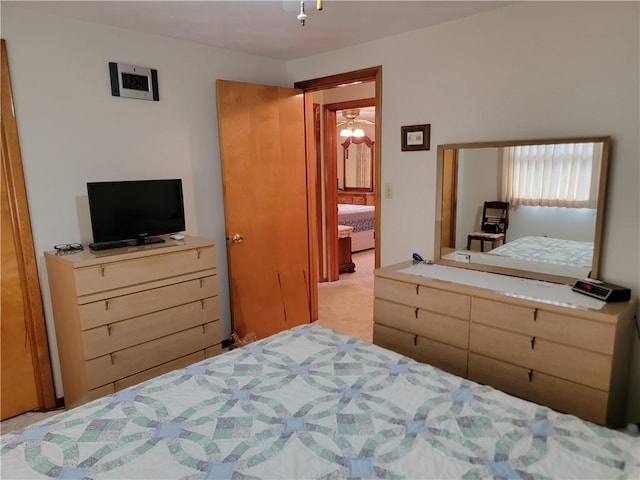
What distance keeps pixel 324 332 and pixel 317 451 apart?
0.88 meters

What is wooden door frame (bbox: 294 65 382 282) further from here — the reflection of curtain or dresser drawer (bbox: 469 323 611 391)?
the reflection of curtain

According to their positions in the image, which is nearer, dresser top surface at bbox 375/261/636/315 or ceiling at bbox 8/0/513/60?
dresser top surface at bbox 375/261/636/315

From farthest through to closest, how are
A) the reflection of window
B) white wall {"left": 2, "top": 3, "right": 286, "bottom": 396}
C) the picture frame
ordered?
the picture frame
white wall {"left": 2, "top": 3, "right": 286, "bottom": 396}
the reflection of window

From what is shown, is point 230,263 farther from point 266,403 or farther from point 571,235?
point 571,235

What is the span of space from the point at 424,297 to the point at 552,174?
0.99 m

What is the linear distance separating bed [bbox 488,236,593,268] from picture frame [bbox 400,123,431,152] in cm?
85

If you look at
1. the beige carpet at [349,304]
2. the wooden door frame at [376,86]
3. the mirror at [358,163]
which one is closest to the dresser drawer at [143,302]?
the wooden door frame at [376,86]

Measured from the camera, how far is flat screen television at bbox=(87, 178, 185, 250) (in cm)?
248

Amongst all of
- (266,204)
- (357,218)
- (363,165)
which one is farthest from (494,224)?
(363,165)

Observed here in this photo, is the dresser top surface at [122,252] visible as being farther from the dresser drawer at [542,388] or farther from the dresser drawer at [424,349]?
the dresser drawer at [542,388]

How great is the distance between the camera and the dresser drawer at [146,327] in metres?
2.32

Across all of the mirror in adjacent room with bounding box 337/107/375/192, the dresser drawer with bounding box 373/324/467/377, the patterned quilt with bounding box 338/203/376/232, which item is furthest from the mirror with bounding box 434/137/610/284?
the mirror in adjacent room with bounding box 337/107/375/192

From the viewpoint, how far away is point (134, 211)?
8.63 ft

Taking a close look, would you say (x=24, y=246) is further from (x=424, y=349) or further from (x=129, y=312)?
(x=424, y=349)
